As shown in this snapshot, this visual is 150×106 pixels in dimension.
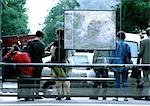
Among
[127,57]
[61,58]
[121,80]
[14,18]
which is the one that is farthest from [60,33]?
[121,80]

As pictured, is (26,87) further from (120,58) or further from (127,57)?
(127,57)

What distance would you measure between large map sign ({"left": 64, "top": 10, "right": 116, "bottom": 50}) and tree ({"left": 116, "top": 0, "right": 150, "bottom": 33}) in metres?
0.28

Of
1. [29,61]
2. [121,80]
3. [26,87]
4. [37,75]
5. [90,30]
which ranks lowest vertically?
[26,87]

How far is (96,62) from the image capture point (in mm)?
9898

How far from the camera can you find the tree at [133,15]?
10.3 metres

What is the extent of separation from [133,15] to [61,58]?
2.00 meters

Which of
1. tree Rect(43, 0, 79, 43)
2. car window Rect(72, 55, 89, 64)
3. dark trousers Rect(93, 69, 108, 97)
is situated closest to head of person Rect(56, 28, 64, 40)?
tree Rect(43, 0, 79, 43)

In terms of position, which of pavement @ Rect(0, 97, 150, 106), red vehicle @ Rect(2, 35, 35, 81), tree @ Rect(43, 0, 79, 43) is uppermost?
tree @ Rect(43, 0, 79, 43)

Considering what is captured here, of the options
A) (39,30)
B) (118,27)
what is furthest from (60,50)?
(118,27)

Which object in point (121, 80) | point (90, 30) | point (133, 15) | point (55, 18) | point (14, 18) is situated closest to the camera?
point (121, 80)

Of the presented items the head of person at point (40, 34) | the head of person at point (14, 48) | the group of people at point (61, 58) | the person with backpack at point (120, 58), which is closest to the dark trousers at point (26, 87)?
the group of people at point (61, 58)

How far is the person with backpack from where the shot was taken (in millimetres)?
9836

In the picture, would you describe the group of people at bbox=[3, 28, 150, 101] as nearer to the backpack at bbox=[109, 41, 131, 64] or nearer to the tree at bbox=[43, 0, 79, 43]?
the backpack at bbox=[109, 41, 131, 64]

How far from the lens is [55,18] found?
10.4 m
